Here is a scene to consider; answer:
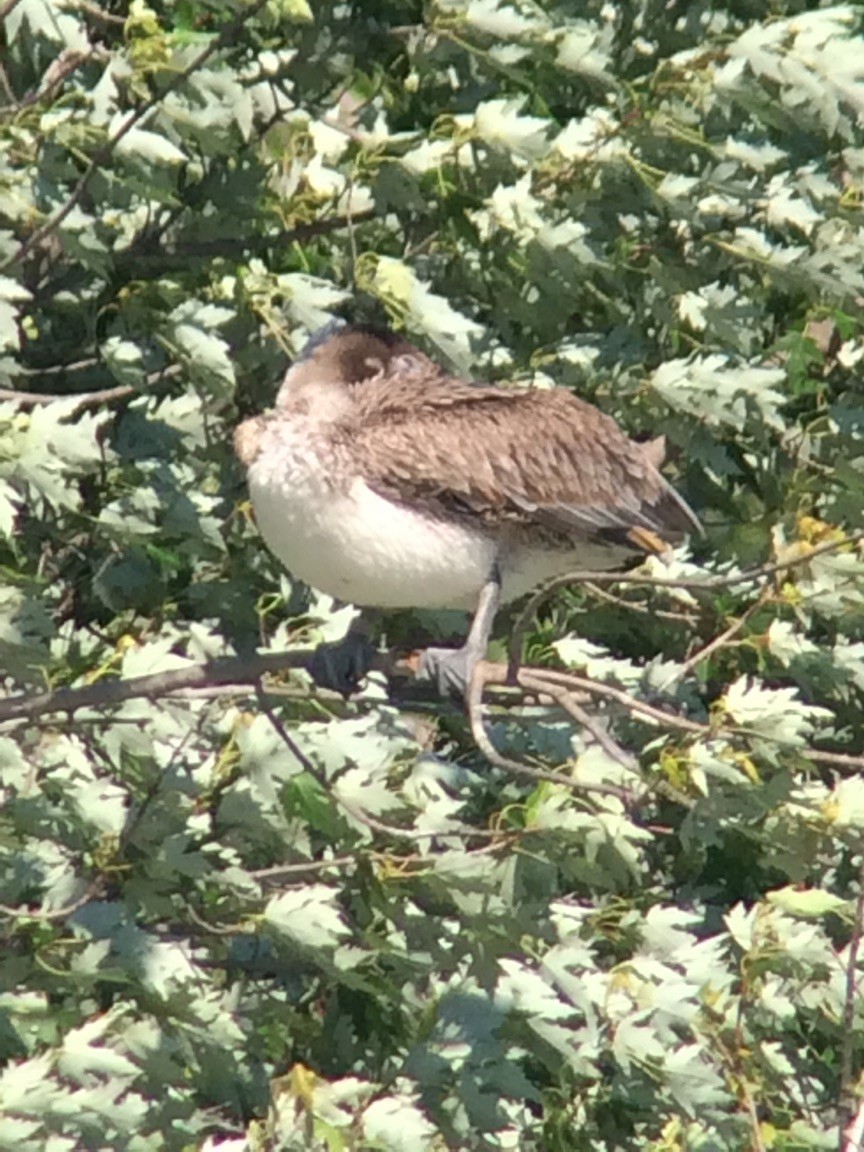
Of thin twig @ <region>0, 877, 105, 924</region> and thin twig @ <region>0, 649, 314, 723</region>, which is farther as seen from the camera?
thin twig @ <region>0, 877, 105, 924</region>

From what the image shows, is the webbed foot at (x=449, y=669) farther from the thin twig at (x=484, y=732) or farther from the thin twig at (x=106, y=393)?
the thin twig at (x=106, y=393)

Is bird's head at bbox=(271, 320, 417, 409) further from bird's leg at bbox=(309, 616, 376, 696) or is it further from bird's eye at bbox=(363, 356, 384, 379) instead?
bird's leg at bbox=(309, 616, 376, 696)

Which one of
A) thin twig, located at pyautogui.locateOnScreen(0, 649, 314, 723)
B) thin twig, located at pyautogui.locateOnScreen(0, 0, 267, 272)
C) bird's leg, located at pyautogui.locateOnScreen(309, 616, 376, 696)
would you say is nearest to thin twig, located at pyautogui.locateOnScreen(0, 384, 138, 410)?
thin twig, located at pyautogui.locateOnScreen(0, 0, 267, 272)

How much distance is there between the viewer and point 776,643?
5953mm

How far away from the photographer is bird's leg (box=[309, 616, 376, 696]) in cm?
558

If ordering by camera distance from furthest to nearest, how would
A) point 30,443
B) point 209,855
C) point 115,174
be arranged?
point 209,855
point 115,174
point 30,443

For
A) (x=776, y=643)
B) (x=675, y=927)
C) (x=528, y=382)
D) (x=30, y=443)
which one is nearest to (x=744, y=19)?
(x=528, y=382)

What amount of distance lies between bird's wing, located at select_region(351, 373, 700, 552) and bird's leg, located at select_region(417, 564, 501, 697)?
187 mm

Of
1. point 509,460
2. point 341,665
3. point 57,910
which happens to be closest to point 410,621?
point 509,460

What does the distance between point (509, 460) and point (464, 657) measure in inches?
19.6

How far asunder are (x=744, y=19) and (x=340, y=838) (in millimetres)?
2456

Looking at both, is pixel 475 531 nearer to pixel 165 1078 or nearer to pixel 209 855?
pixel 209 855

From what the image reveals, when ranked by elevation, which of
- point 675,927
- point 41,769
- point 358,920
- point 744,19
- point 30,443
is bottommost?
point 675,927

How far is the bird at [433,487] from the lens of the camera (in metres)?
5.46
